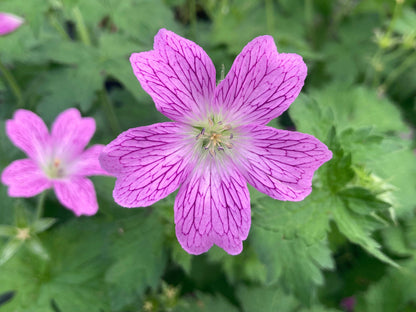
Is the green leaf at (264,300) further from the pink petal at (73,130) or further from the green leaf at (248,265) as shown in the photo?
the pink petal at (73,130)

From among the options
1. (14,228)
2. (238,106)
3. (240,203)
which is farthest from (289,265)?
(14,228)

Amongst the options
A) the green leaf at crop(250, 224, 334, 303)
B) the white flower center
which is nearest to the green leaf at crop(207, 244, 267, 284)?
the green leaf at crop(250, 224, 334, 303)

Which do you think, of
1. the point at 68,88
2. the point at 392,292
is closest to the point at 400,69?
the point at 392,292

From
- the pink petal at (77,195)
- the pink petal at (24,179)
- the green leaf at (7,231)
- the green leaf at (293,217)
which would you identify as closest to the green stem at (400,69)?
the green leaf at (293,217)

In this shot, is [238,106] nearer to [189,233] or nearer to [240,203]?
[240,203]

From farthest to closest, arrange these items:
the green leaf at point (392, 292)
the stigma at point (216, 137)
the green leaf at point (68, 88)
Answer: the green leaf at point (392, 292) < the green leaf at point (68, 88) < the stigma at point (216, 137)
